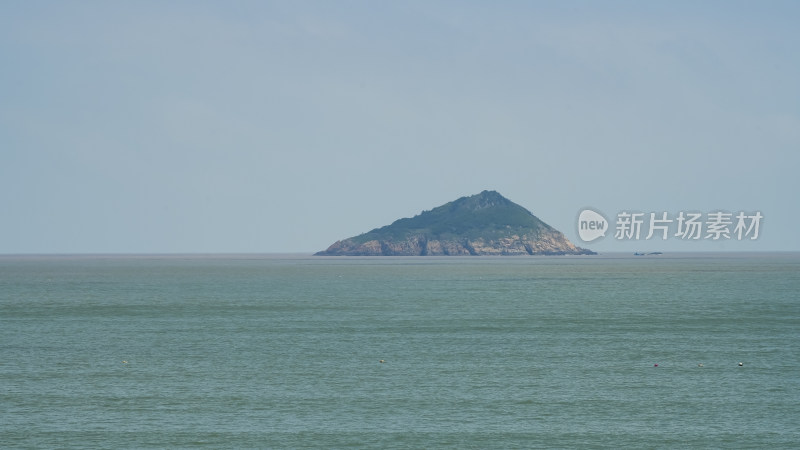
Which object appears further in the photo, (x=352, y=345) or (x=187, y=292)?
(x=187, y=292)

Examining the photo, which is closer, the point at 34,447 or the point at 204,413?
the point at 34,447

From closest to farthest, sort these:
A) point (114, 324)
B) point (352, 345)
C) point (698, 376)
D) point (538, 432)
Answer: point (538, 432), point (698, 376), point (352, 345), point (114, 324)

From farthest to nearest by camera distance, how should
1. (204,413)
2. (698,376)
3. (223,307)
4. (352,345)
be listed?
(223,307)
(352,345)
(698,376)
(204,413)

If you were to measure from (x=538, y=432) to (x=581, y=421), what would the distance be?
3.54 metres

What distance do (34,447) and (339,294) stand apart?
129 metres

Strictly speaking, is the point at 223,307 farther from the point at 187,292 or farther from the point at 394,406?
the point at 394,406

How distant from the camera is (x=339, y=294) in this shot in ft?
570

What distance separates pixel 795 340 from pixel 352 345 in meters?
40.5

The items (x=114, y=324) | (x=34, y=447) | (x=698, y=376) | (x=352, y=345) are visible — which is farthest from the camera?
(x=114, y=324)

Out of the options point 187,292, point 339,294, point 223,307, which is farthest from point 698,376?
point 187,292

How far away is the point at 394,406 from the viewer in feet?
180

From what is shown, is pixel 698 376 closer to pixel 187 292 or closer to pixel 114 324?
pixel 114 324

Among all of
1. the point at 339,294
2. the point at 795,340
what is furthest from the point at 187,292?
the point at 795,340

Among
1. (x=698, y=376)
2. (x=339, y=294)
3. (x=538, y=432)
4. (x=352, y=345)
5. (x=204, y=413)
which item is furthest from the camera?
(x=339, y=294)
